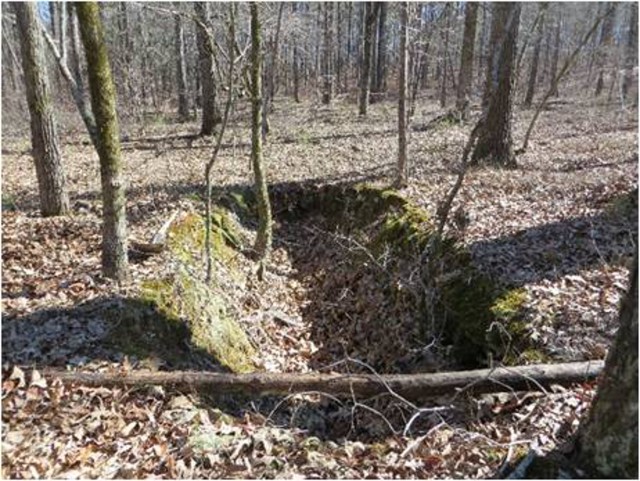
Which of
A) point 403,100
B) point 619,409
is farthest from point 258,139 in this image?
point 619,409

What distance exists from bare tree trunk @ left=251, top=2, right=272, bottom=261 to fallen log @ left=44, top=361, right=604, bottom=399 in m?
3.84

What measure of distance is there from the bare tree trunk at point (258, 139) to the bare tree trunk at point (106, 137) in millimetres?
2457

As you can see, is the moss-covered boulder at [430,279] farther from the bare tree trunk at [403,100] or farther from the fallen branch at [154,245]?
the fallen branch at [154,245]

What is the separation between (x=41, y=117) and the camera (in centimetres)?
724

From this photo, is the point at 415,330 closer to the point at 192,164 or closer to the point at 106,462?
the point at 106,462

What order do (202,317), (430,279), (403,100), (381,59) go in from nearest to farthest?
(202,317), (430,279), (403,100), (381,59)

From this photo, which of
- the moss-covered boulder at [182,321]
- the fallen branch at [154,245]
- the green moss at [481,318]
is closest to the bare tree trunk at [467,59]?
→ the green moss at [481,318]

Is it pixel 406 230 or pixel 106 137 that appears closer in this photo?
pixel 106 137

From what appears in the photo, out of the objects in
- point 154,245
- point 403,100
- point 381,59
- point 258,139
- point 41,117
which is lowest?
point 154,245

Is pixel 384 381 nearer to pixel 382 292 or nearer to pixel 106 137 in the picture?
pixel 382 292

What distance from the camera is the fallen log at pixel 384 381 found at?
165 inches

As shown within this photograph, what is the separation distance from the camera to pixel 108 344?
15.1ft

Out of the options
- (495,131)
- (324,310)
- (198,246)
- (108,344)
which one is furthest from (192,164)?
(108,344)

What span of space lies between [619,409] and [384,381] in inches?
72.3
